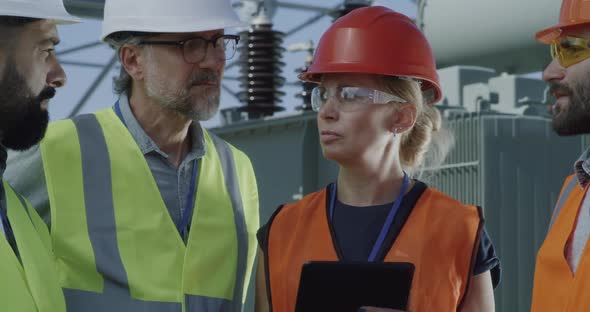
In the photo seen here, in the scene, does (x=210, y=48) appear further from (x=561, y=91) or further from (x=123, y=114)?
(x=561, y=91)

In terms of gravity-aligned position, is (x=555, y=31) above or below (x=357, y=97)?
above

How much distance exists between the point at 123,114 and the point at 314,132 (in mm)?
4551

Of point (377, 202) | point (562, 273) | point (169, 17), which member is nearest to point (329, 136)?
point (377, 202)

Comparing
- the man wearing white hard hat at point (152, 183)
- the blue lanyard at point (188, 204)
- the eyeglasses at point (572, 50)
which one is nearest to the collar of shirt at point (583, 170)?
the eyeglasses at point (572, 50)

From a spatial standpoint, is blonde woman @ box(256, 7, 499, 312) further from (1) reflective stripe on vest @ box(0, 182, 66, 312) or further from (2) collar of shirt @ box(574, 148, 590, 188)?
(1) reflective stripe on vest @ box(0, 182, 66, 312)

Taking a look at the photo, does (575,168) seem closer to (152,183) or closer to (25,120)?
(152,183)

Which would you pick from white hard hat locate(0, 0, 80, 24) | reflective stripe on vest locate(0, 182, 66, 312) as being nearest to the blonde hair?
white hard hat locate(0, 0, 80, 24)

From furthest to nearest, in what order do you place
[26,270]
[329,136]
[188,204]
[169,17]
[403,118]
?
[169,17] < [188,204] < [403,118] < [329,136] < [26,270]

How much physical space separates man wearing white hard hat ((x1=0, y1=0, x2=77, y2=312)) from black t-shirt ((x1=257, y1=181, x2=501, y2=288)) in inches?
37.9

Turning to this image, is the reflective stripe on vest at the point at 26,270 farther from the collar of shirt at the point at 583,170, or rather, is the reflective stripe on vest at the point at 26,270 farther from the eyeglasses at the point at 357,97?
the collar of shirt at the point at 583,170

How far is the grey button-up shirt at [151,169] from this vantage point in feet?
14.1

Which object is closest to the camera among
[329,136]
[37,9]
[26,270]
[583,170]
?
[26,270]

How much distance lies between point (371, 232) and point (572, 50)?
3.30ft

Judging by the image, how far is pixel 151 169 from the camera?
4.43 m
